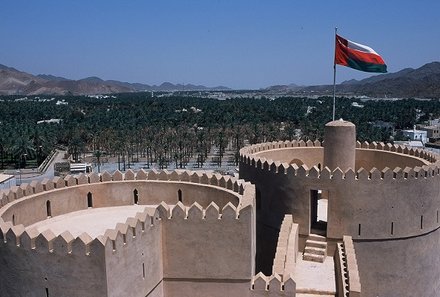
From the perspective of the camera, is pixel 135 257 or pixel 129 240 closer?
pixel 129 240

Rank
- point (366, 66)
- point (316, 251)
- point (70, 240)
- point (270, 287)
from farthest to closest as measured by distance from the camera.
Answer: point (366, 66)
point (316, 251)
point (270, 287)
point (70, 240)

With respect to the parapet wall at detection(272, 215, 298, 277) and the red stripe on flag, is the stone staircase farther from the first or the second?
the red stripe on flag

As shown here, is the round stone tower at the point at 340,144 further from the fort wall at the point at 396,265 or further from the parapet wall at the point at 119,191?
the parapet wall at the point at 119,191

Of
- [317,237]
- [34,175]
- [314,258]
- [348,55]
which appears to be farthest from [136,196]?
[34,175]

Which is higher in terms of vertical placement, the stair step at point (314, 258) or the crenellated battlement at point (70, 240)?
the crenellated battlement at point (70, 240)

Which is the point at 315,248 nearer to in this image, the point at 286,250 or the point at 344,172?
the point at 344,172

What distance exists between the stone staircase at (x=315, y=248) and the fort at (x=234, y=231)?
4 centimetres

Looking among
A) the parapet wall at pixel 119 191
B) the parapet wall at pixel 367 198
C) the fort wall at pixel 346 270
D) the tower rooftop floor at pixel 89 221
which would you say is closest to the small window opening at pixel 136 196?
the parapet wall at pixel 119 191

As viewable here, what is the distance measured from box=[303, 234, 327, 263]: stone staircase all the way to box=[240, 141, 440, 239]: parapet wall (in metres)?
0.39

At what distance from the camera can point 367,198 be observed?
1998 cm

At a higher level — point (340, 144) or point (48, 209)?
point (340, 144)

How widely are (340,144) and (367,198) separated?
4079mm

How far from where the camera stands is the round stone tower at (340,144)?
2312 cm

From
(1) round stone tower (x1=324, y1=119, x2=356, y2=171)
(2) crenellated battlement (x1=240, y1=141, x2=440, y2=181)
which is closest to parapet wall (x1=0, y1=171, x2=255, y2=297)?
(2) crenellated battlement (x1=240, y1=141, x2=440, y2=181)
